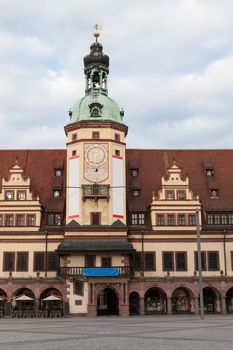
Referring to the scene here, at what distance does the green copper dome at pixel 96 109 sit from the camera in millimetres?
54562

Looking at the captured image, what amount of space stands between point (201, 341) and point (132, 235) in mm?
33037

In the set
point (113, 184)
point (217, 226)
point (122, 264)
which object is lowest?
point (122, 264)

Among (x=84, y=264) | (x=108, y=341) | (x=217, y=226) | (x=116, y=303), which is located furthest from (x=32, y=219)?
(x=108, y=341)

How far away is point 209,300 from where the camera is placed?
5300 cm

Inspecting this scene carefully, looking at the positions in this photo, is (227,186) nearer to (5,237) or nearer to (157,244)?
(157,244)

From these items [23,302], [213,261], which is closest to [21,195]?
[23,302]

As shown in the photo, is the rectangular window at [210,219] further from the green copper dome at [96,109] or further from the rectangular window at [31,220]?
the rectangular window at [31,220]

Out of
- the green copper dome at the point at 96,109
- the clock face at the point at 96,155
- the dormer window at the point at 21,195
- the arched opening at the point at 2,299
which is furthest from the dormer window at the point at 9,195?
the green copper dome at the point at 96,109

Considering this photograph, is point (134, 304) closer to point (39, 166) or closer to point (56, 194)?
point (56, 194)

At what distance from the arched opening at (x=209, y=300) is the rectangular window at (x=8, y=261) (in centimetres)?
1886

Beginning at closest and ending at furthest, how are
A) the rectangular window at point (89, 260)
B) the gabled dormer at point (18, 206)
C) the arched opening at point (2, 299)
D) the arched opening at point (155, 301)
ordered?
the rectangular window at point (89, 260), the arched opening at point (2, 299), the arched opening at point (155, 301), the gabled dormer at point (18, 206)

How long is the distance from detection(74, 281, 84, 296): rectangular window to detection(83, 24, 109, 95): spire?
19877 mm

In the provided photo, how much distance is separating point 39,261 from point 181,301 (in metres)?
14.5

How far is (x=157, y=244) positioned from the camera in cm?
5253
